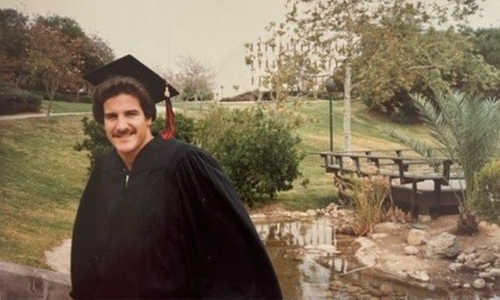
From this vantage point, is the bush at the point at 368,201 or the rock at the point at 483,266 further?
the bush at the point at 368,201

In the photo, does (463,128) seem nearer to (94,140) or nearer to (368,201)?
(368,201)

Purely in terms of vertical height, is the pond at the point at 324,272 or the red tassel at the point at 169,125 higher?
the red tassel at the point at 169,125

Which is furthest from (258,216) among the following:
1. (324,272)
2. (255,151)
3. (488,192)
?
(488,192)

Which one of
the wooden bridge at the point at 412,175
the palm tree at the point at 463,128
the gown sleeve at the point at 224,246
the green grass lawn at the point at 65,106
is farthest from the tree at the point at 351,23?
the gown sleeve at the point at 224,246

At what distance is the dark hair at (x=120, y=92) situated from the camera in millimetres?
1619

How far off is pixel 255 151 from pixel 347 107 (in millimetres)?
1647

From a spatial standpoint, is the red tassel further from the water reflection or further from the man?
the water reflection

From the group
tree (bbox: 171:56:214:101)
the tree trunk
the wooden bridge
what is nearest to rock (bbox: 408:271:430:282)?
the wooden bridge

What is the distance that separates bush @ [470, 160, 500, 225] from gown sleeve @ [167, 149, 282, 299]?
3240mm

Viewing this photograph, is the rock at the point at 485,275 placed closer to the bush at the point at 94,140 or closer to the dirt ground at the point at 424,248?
the dirt ground at the point at 424,248

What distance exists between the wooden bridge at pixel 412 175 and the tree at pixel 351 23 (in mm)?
670

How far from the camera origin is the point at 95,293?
68.1 inches

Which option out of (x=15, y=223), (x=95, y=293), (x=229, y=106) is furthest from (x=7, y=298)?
(x=229, y=106)

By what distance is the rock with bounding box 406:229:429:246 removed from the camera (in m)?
5.02
